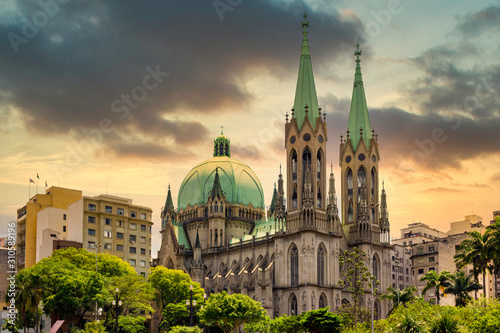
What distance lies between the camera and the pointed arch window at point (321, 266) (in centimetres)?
11731

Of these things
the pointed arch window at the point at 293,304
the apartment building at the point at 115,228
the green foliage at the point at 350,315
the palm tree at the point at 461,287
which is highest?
the apartment building at the point at 115,228

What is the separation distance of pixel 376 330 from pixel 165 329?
43726mm

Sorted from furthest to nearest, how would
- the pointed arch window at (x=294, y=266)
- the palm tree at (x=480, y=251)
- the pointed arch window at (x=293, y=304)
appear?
the pointed arch window at (x=294, y=266) < the pointed arch window at (x=293, y=304) < the palm tree at (x=480, y=251)

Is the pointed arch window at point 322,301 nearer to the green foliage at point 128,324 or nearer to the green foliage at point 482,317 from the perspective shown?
the green foliage at point 128,324

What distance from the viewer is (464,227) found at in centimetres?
17662

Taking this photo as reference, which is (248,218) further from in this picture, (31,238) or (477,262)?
(477,262)

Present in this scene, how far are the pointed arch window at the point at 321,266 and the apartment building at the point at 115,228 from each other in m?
37.8

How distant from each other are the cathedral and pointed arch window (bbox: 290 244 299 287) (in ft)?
0.55

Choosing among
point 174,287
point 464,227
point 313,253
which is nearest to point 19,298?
point 174,287

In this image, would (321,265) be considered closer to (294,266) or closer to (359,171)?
(294,266)

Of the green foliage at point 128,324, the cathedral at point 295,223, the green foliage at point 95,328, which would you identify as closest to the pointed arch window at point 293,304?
the cathedral at point 295,223

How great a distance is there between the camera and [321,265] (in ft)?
387

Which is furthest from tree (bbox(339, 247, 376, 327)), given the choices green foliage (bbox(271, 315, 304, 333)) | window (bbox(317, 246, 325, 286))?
green foliage (bbox(271, 315, 304, 333))

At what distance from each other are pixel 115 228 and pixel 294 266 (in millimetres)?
36283
